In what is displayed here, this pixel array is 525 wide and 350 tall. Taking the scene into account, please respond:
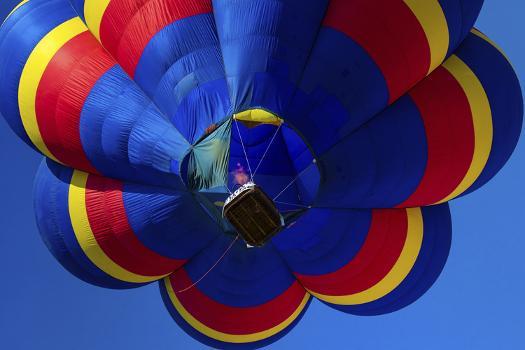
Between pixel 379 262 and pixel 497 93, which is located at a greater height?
pixel 497 93

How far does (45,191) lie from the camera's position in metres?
10.5

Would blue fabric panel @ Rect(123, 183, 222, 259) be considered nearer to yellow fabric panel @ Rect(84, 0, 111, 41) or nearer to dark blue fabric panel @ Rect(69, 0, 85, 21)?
yellow fabric panel @ Rect(84, 0, 111, 41)

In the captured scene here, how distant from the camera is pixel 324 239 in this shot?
32.7 feet

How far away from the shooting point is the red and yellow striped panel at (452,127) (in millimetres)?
9648

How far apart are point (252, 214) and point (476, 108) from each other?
2621 millimetres

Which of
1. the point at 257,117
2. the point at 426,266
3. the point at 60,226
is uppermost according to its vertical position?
the point at 60,226

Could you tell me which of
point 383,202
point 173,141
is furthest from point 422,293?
point 173,141

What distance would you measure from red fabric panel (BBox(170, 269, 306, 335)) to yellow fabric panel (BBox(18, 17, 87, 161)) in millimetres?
1871

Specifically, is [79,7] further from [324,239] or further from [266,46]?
[324,239]

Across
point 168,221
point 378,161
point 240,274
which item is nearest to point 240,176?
point 168,221

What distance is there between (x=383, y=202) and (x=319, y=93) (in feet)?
4.88

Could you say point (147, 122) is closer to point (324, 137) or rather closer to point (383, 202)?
point (324, 137)


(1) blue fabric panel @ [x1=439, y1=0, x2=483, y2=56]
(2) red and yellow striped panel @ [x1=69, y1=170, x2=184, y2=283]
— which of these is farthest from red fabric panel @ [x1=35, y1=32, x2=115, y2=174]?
(1) blue fabric panel @ [x1=439, y1=0, x2=483, y2=56]

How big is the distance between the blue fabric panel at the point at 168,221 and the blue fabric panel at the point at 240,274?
191 mm
